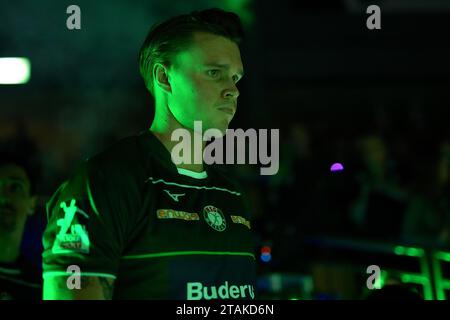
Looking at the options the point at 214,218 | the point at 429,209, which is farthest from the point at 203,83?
the point at 429,209

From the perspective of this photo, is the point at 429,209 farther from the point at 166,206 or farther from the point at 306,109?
the point at 306,109

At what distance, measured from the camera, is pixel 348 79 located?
12.3m

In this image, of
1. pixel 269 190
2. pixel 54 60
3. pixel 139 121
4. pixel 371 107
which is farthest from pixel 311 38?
pixel 269 190

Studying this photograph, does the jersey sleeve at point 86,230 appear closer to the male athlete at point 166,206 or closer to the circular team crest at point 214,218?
the male athlete at point 166,206

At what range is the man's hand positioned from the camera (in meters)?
2.09

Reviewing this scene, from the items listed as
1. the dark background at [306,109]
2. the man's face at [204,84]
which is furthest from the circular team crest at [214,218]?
the dark background at [306,109]

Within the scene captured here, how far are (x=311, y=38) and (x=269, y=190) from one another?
5.92 m

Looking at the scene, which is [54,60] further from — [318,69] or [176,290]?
[176,290]

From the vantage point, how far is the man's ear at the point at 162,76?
2627 millimetres

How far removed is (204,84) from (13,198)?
1586mm

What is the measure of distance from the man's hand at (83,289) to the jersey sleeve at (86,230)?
0.7 inches

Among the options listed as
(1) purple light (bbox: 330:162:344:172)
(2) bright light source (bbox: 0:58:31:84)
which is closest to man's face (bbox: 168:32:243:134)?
(1) purple light (bbox: 330:162:344:172)

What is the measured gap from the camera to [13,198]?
12.3 ft

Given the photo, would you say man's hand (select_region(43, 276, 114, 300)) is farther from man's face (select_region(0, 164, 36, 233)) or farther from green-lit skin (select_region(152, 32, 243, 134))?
man's face (select_region(0, 164, 36, 233))
